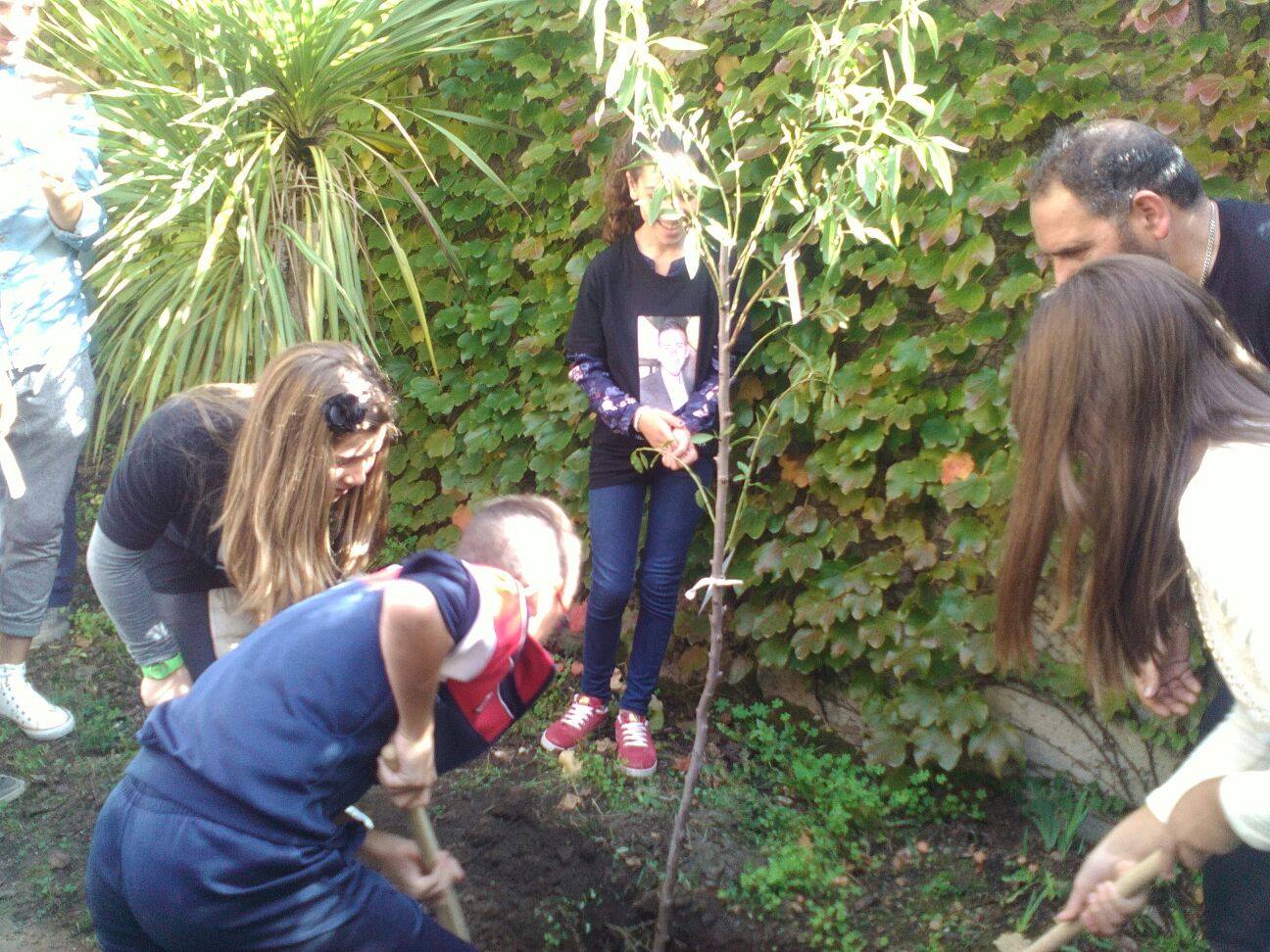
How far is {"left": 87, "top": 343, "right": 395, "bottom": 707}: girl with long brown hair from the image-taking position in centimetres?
225

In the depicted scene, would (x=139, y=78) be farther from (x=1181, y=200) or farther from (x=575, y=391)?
(x=1181, y=200)

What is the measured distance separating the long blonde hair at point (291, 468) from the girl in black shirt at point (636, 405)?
1077mm

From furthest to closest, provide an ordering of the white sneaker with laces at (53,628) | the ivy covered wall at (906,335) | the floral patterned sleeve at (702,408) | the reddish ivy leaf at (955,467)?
the white sneaker with laces at (53,628) → the floral patterned sleeve at (702,408) → the reddish ivy leaf at (955,467) → the ivy covered wall at (906,335)

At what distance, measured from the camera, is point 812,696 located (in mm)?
3578

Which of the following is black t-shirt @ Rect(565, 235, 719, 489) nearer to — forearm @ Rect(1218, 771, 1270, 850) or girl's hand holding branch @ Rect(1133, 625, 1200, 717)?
girl's hand holding branch @ Rect(1133, 625, 1200, 717)

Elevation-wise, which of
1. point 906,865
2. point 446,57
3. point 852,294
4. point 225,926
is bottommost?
point 906,865

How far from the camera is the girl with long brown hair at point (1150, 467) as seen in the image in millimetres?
1470

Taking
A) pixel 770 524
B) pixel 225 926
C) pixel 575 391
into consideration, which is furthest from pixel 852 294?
pixel 225 926

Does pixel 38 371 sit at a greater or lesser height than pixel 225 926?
greater

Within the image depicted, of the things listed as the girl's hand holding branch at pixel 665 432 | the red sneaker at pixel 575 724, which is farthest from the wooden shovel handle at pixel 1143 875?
the red sneaker at pixel 575 724

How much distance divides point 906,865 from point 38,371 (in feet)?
9.61

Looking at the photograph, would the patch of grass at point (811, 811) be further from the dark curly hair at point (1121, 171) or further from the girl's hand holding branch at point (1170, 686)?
the dark curly hair at point (1121, 171)

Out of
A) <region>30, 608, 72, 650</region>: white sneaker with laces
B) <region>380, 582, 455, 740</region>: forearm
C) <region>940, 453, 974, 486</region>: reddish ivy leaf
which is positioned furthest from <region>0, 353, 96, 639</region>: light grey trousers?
<region>940, 453, 974, 486</region>: reddish ivy leaf

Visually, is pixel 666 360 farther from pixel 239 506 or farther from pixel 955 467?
pixel 239 506
